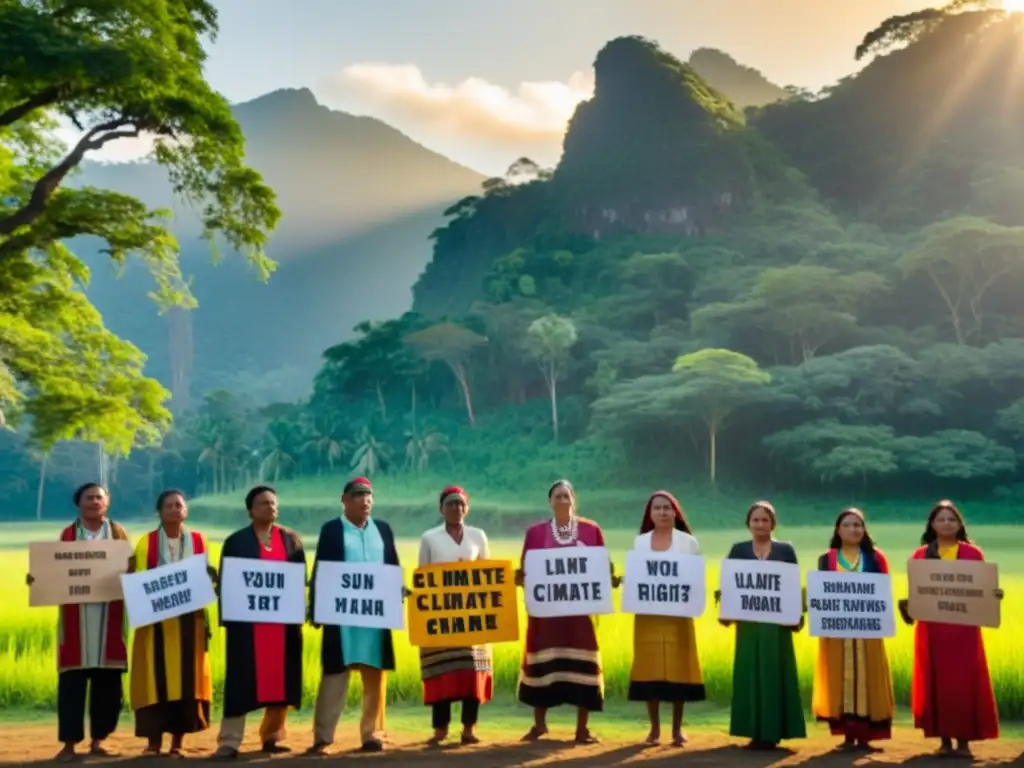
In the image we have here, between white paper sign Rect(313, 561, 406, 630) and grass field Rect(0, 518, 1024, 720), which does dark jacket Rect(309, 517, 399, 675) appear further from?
grass field Rect(0, 518, 1024, 720)

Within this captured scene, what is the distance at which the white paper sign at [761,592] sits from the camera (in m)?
6.98

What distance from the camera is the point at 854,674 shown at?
7.03m

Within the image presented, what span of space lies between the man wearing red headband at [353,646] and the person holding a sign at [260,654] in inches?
6.7

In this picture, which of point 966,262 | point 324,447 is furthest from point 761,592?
point 324,447

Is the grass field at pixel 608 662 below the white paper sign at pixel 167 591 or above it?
below

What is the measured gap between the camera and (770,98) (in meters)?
142

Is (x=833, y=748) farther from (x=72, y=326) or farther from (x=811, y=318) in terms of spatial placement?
(x=811, y=318)

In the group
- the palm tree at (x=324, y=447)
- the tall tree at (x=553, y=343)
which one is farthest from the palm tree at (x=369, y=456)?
the tall tree at (x=553, y=343)

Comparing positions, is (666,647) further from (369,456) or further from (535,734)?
(369,456)

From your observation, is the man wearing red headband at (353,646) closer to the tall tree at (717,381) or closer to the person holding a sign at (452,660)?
the person holding a sign at (452,660)

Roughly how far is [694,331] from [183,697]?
2143 inches

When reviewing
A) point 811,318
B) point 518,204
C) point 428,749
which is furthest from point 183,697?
point 518,204

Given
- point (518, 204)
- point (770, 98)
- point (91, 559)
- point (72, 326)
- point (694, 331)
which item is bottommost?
point (91, 559)

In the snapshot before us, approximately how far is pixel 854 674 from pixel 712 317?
52.3 m
